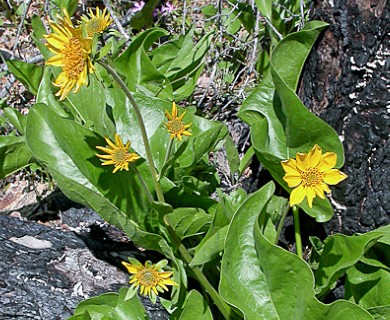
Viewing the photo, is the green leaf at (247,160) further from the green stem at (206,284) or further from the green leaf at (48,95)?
the green leaf at (48,95)

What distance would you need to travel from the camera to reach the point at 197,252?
2072mm

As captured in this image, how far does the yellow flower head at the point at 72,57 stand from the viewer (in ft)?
5.58

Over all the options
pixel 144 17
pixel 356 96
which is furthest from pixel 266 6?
pixel 356 96

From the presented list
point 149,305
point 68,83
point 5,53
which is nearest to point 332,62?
point 68,83

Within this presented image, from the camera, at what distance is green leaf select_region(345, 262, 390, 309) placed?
6.95ft

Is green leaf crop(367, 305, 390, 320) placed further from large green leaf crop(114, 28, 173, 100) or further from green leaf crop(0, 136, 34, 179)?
green leaf crop(0, 136, 34, 179)

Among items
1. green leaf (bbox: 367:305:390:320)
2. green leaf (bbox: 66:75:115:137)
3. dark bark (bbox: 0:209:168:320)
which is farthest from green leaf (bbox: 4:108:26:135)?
green leaf (bbox: 367:305:390:320)

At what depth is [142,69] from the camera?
2.86 m

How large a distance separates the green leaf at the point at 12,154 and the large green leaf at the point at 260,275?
110cm

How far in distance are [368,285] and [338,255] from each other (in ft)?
0.53

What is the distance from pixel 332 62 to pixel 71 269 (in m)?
1.28

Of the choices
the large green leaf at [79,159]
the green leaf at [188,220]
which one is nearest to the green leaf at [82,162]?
the large green leaf at [79,159]

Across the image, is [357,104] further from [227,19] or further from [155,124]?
[227,19]

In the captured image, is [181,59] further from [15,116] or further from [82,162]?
[82,162]
